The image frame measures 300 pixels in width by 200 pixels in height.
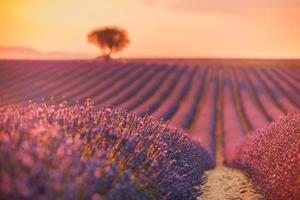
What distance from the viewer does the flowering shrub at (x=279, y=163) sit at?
20.7ft

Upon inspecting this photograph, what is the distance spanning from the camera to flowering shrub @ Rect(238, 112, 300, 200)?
20.7 ft

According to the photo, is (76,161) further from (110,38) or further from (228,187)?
(110,38)

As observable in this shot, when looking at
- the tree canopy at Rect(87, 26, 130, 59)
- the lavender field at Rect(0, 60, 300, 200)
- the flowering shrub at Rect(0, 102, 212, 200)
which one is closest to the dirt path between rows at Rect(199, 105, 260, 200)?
the lavender field at Rect(0, 60, 300, 200)

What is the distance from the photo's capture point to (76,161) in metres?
4.20

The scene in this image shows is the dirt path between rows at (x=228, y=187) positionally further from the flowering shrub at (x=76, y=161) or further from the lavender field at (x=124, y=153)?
the flowering shrub at (x=76, y=161)

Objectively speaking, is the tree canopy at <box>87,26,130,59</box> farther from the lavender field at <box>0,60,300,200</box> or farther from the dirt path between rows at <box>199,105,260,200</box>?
the dirt path between rows at <box>199,105,260,200</box>

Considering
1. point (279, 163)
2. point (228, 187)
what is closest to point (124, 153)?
point (279, 163)

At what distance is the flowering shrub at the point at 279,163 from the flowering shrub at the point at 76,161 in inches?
43.5

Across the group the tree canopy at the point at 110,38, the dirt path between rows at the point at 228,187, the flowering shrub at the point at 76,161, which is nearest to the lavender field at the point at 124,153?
the flowering shrub at the point at 76,161

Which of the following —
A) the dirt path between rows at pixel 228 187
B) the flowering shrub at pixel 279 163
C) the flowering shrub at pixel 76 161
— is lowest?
the dirt path between rows at pixel 228 187

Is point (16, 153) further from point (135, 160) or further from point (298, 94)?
point (298, 94)

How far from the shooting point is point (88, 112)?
5848 millimetres

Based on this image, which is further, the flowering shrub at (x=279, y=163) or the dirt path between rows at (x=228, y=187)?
the dirt path between rows at (x=228, y=187)

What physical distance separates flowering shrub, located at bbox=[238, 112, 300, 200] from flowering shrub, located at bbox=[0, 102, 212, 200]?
3.62 feet
